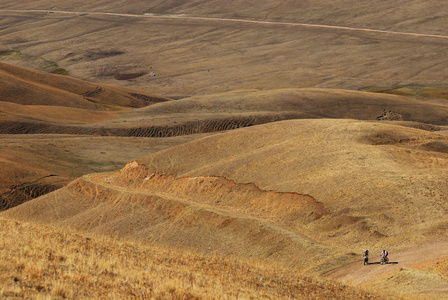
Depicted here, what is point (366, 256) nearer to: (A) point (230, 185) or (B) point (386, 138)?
(A) point (230, 185)

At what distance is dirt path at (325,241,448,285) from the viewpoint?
21.5 meters

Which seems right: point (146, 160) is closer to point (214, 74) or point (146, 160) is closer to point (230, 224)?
point (230, 224)

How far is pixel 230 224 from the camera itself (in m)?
30.5

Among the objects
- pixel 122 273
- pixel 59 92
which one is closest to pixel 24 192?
pixel 122 273

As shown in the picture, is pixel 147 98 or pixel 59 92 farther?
pixel 147 98

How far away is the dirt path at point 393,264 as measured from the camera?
2145cm

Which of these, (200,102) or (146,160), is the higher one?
(146,160)

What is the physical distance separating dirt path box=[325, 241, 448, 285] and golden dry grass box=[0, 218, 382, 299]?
2939mm

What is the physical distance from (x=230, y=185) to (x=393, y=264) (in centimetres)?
1518

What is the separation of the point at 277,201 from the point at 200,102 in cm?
4947

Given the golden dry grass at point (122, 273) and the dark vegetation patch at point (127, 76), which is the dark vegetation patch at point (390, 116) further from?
the dark vegetation patch at point (127, 76)

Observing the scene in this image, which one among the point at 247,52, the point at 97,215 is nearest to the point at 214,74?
the point at 247,52

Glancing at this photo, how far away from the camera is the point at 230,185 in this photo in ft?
119

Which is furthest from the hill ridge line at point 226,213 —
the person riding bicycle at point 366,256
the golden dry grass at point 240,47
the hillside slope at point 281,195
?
the golden dry grass at point 240,47
